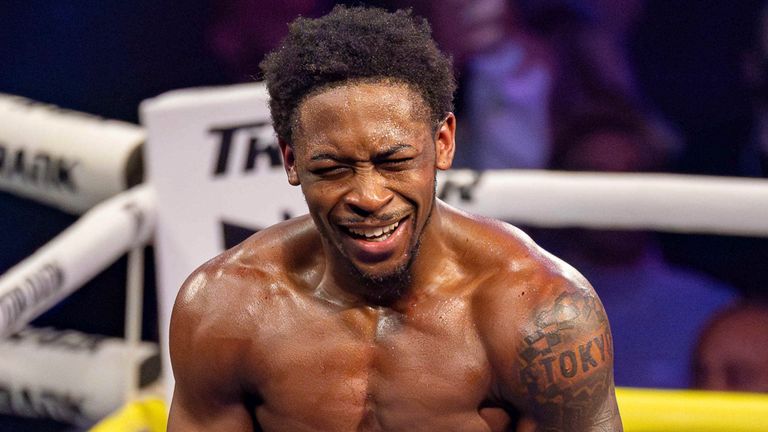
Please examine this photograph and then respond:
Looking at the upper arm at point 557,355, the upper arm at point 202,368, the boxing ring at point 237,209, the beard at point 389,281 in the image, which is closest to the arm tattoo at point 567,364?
the upper arm at point 557,355

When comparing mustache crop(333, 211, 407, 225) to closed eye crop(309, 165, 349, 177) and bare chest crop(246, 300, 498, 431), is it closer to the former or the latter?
closed eye crop(309, 165, 349, 177)

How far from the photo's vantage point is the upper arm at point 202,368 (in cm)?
154

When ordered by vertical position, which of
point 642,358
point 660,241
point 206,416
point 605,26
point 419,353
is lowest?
point 642,358

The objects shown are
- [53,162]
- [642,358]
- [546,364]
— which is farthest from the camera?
[642,358]

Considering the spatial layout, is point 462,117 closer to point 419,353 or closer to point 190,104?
point 190,104

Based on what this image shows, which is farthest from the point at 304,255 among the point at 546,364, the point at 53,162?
the point at 53,162

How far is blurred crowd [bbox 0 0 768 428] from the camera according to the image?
2.81 meters

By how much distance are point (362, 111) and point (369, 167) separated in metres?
0.07

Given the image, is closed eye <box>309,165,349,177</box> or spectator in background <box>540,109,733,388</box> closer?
closed eye <box>309,165,349,177</box>

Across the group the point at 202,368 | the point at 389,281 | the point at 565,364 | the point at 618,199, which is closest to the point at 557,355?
the point at 565,364

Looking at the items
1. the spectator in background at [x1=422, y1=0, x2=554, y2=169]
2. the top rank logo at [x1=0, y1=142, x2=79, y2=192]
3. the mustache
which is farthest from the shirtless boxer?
the spectator in background at [x1=422, y1=0, x2=554, y2=169]

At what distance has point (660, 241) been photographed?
293cm

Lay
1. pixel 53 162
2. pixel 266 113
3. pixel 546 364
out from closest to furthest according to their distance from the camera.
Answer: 1. pixel 546 364
2. pixel 266 113
3. pixel 53 162

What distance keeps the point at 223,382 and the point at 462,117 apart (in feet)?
4.83
